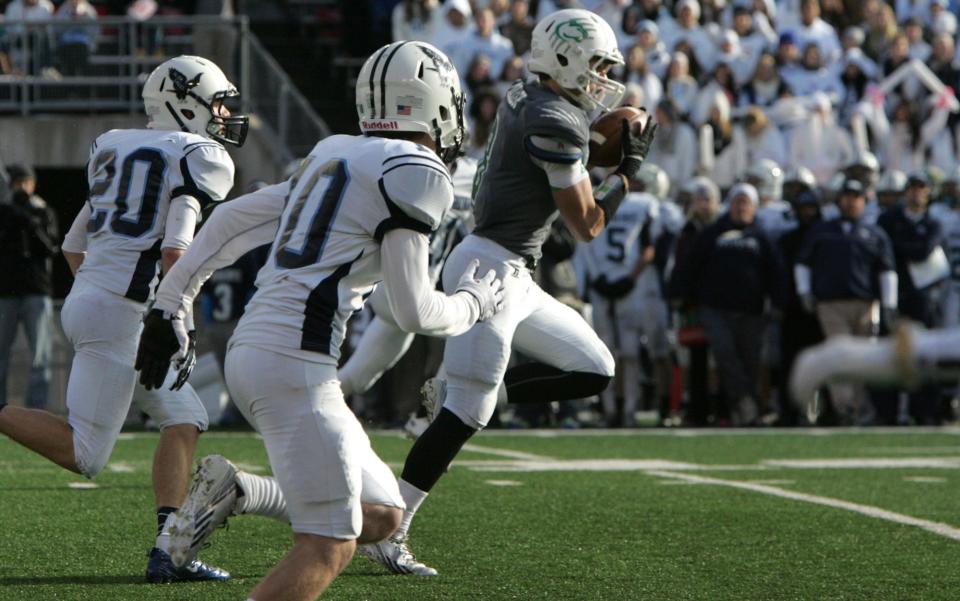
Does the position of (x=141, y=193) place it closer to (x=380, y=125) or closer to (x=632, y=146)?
(x=380, y=125)

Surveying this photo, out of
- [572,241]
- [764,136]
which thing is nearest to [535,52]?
[572,241]

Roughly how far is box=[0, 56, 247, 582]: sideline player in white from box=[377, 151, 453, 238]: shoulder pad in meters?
1.40

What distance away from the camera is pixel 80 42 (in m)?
13.7

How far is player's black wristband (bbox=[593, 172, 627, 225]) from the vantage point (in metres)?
5.50

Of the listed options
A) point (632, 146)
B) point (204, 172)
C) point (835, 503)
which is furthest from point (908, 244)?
point (204, 172)

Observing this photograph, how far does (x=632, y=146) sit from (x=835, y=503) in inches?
84.4

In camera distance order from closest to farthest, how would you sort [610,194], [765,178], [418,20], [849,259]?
[610,194] → [849,259] → [765,178] → [418,20]

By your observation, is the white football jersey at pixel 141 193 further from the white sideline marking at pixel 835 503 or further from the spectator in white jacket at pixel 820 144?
the spectator in white jacket at pixel 820 144

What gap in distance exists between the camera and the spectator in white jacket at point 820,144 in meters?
14.3

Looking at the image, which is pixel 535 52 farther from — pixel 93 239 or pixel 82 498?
pixel 82 498

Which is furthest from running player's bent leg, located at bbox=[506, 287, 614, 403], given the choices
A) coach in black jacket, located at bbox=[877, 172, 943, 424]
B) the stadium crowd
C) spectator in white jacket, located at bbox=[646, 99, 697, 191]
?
spectator in white jacket, located at bbox=[646, 99, 697, 191]

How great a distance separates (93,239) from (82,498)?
6.40 ft

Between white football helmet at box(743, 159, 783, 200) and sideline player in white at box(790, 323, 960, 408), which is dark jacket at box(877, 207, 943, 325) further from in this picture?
sideline player in white at box(790, 323, 960, 408)

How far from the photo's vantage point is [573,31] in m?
5.67
